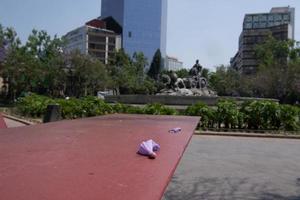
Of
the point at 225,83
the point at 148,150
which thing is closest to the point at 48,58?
the point at 225,83

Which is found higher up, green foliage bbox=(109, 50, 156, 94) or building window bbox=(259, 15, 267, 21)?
building window bbox=(259, 15, 267, 21)

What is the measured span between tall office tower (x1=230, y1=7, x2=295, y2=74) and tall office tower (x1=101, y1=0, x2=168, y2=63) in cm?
2461

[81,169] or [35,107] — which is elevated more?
[81,169]

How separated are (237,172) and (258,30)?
122m

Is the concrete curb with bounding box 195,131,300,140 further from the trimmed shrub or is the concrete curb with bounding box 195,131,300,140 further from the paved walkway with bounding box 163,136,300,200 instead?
the paved walkway with bounding box 163,136,300,200

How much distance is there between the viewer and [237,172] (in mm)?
8805

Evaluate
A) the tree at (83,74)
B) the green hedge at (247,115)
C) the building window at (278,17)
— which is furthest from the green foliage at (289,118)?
the building window at (278,17)

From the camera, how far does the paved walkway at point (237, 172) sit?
684cm

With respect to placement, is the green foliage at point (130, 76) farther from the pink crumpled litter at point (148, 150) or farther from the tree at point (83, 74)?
the pink crumpled litter at point (148, 150)

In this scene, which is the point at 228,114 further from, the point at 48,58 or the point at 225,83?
the point at 225,83

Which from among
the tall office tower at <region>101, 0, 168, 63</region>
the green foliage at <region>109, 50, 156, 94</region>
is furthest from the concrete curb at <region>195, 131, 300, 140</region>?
the tall office tower at <region>101, 0, 168, 63</region>

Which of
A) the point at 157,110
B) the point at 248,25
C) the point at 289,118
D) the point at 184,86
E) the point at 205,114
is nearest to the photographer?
the point at 289,118

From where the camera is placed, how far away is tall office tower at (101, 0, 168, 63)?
435 ft

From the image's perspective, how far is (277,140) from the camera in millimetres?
15250
